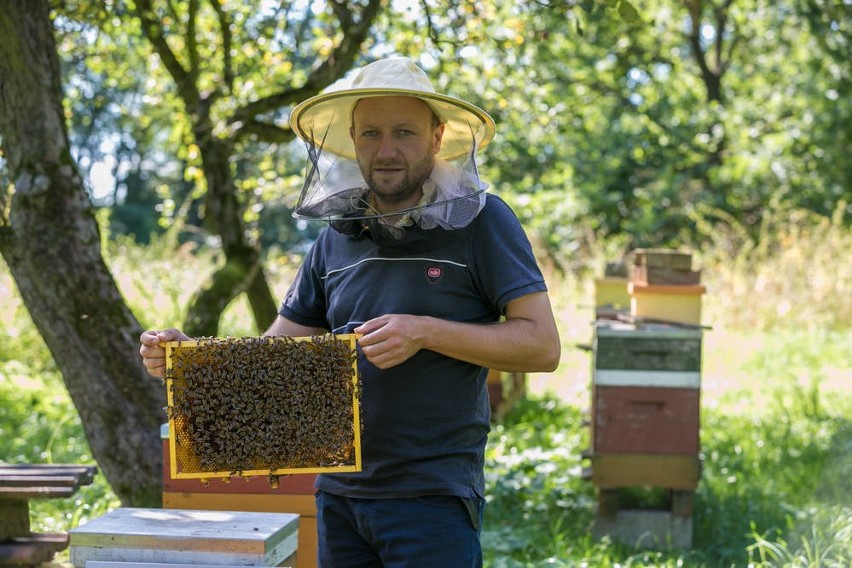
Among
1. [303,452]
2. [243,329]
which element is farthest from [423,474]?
[243,329]

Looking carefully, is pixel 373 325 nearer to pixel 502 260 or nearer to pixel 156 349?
pixel 502 260

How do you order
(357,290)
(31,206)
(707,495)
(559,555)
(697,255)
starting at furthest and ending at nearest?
(697,255) → (707,495) → (559,555) → (31,206) → (357,290)

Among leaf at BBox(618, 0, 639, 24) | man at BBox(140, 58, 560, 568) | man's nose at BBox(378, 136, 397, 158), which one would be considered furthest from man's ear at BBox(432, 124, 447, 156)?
leaf at BBox(618, 0, 639, 24)

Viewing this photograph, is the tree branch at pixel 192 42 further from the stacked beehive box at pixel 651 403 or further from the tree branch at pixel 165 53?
the stacked beehive box at pixel 651 403

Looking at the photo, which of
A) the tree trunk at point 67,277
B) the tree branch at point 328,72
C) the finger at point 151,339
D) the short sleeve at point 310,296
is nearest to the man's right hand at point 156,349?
the finger at point 151,339

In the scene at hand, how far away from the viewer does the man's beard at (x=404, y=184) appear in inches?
87.4

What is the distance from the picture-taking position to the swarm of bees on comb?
82.2 inches

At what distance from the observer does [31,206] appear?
3717 mm

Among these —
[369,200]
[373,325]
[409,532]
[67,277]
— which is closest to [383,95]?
[369,200]

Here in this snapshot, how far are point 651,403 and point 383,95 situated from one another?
2552 millimetres

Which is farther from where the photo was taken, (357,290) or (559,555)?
(559,555)

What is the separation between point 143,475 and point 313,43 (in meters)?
3.96

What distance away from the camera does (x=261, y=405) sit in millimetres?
2115

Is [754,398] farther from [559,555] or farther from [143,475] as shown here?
[143,475]
